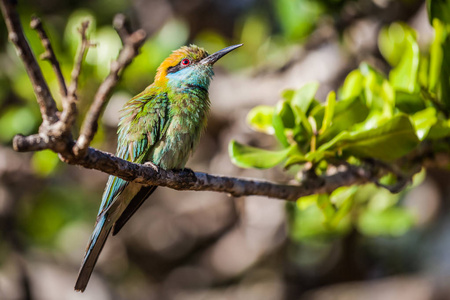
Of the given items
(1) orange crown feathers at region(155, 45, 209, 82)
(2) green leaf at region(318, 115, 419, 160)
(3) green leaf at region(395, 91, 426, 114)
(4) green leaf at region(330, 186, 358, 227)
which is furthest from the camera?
(1) orange crown feathers at region(155, 45, 209, 82)

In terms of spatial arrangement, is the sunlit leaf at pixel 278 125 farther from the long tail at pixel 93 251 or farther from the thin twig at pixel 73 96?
the thin twig at pixel 73 96

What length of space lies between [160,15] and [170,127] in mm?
2620

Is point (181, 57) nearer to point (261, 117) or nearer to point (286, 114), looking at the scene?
point (261, 117)

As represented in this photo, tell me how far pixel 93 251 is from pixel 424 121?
4.39ft

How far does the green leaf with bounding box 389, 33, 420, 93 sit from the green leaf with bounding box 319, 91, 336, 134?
299mm

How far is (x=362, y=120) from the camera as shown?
202 cm

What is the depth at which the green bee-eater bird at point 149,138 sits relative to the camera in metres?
2.16

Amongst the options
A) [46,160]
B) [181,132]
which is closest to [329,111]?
[181,132]

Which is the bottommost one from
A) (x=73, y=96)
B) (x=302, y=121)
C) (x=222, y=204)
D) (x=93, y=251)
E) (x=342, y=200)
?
(x=222, y=204)

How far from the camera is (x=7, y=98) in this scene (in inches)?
151

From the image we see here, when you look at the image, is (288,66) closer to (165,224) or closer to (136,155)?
(165,224)

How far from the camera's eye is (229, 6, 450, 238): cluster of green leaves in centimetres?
181

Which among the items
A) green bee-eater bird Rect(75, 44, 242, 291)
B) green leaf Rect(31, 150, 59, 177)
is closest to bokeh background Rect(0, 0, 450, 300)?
green leaf Rect(31, 150, 59, 177)

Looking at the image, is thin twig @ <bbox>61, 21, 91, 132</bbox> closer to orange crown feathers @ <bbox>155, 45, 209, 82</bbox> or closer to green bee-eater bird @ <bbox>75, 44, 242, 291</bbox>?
green bee-eater bird @ <bbox>75, 44, 242, 291</bbox>
